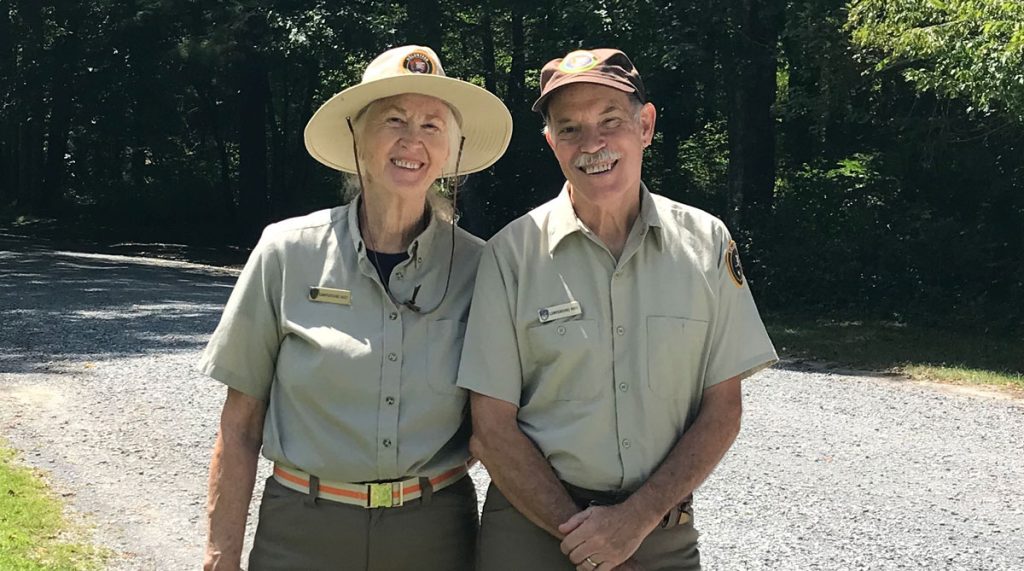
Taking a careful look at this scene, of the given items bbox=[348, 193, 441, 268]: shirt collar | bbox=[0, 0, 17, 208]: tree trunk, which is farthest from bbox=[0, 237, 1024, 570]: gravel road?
bbox=[0, 0, 17, 208]: tree trunk

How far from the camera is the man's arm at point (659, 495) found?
248cm

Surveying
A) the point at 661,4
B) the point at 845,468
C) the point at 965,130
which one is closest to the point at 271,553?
the point at 845,468

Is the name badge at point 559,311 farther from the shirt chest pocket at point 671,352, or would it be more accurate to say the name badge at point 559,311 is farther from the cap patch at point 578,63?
the cap patch at point 578,63

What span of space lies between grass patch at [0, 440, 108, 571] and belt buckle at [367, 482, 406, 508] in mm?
2921

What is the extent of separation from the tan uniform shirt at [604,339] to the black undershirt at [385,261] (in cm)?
24

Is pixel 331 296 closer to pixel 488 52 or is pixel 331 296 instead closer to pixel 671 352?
pixel 671 352

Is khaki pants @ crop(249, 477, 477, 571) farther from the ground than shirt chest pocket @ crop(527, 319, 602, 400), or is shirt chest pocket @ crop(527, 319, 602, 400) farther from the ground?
shirt chest pocket @ crop(527, 319, 602, 400)

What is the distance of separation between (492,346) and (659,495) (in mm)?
484

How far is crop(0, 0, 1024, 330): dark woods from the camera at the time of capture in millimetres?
15727

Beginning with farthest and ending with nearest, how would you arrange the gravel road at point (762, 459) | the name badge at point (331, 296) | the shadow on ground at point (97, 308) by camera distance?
the shadow on ground at point (97, 308) < the gravel road at point (762, 459) < the name badge at point (331, 296)

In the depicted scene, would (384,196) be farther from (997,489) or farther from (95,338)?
(95,338)

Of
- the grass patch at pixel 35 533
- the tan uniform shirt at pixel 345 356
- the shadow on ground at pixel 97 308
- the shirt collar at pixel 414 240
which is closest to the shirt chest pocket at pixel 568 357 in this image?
the tan uniform shirt at pixel 345 356

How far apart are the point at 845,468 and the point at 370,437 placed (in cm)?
545

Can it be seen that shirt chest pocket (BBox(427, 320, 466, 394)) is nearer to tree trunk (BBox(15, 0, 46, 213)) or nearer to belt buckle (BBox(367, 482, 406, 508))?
belt buckle (BBox(367, 482, 406, 508))
